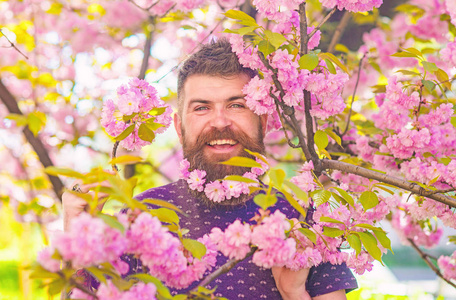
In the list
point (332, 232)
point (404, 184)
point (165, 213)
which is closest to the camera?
point (165, 213)

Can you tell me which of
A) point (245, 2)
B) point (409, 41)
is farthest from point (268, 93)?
point (409, 41)

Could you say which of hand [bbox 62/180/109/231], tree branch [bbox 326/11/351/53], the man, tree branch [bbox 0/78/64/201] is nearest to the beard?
the man

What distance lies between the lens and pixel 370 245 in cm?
131

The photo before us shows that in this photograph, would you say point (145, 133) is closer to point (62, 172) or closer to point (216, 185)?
point (216, 185)

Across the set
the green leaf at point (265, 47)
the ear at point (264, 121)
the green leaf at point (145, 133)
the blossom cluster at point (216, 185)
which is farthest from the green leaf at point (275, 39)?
the ear at point (264, 121)

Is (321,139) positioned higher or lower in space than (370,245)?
higher

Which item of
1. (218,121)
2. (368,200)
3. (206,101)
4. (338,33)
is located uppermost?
(338,33)

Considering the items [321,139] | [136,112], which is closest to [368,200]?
[321,139]

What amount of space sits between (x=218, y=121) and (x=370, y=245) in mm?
780

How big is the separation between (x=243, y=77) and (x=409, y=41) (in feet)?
7.11

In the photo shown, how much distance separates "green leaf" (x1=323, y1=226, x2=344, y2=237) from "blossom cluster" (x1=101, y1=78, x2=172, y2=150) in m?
0.60

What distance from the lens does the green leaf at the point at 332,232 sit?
130 cm

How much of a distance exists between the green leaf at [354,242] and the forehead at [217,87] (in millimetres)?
764

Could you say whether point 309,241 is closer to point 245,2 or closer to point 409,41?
point 245,2
